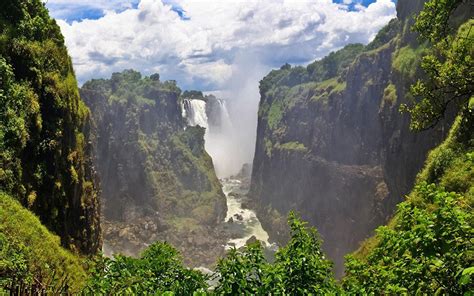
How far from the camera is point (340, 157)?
117938 millimetres

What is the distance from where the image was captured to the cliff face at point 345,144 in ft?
245

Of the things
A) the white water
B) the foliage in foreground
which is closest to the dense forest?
Answer: the foliage in foreground

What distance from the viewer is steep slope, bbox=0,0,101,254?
24.0 metres

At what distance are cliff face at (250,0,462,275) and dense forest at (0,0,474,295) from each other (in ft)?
1.80

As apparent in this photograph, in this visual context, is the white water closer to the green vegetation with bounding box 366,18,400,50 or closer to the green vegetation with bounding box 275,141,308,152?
the green vegetation with bounding box 275,141,308,152

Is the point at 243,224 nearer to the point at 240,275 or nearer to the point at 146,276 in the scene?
the point at 146,276

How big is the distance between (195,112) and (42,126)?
154 meters

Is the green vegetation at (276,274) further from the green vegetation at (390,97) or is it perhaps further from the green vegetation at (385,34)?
the green vegetation at (385,34)

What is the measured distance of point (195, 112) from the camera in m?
181

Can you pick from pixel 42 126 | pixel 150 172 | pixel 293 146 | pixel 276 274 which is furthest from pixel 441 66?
pixel 293 146

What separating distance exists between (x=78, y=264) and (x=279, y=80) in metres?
161

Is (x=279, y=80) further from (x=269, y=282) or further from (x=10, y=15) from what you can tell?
(x=269, y=282)

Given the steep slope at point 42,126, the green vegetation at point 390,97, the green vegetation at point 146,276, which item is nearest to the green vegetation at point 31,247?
the steep slope at point 42,126

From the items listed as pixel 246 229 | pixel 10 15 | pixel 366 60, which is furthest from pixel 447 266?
pixel 246 229
